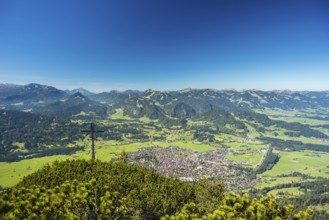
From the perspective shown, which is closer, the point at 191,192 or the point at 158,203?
the point at 158,203

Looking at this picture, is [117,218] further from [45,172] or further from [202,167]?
[202,167]

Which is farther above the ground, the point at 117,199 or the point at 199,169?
the point at 117,199

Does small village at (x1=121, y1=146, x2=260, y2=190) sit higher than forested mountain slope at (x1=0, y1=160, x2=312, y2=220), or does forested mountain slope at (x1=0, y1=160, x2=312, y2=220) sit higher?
forested mountain slope at (x1=0, y1=160, x2=312, y2=220)

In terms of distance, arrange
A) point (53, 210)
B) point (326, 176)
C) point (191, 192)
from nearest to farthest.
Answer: point (53, 210), point (191, 192), point (326, 176)

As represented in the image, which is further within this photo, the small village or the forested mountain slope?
the small village

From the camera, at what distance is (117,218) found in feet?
85.6

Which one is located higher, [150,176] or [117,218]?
[117,218]

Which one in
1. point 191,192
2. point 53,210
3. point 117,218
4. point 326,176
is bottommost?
point 326,176

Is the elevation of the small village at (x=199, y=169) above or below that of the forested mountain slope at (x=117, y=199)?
below

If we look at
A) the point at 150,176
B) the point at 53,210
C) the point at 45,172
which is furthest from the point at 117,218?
the point at 45,172

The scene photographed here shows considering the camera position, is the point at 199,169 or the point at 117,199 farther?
the point at 199,169

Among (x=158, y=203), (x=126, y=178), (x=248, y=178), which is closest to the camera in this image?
(x=158, y=203)

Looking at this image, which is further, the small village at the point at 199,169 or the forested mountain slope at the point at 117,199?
the small village at the point at 199,169

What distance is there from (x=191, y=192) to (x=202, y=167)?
12948 cm
